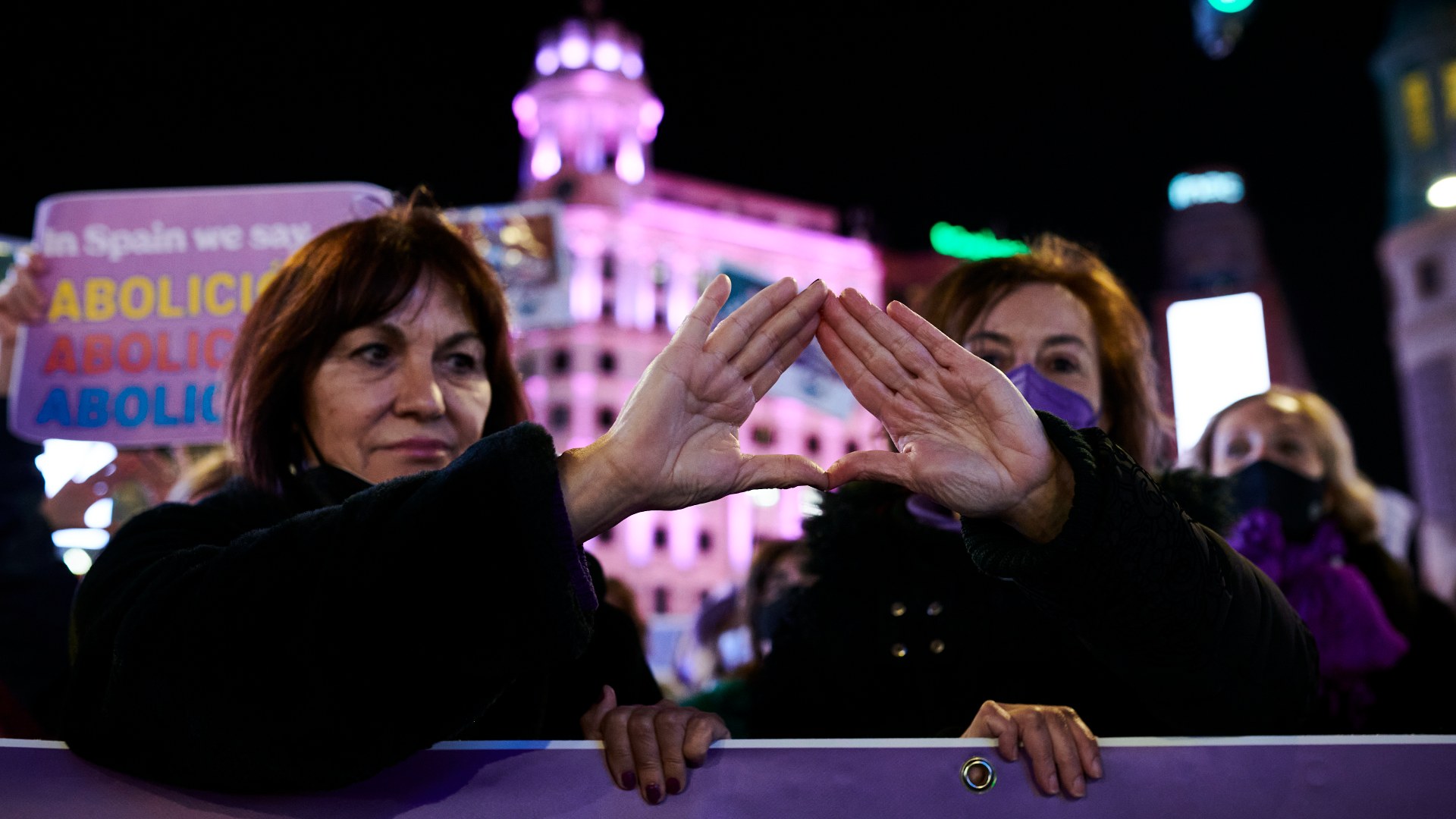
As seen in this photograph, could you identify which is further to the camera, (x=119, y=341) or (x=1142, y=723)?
(x=119, y=341)

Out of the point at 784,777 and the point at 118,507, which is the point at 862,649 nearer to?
the point at 784,777

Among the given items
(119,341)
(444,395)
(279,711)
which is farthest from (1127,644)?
(119,341)

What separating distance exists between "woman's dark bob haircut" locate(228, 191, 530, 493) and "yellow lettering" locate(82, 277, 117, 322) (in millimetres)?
1570

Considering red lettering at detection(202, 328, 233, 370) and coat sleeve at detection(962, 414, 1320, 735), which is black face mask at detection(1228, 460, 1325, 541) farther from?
red lettering at detection(202, 328, 233, 370)

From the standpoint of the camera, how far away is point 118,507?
3336mm

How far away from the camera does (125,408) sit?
10.6ft

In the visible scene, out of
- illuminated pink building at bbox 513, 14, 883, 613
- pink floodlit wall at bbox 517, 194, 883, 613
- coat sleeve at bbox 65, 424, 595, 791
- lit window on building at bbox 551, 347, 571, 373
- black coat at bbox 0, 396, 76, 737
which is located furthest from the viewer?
lit window on building at bbox 551, 347, 571, 373

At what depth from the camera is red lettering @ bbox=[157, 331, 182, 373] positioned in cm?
326

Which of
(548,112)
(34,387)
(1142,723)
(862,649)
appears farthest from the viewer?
(548,112)

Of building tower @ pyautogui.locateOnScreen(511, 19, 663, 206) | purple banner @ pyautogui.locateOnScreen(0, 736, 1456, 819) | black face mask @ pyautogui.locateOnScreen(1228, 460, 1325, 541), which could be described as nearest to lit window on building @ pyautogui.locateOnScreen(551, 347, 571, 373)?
building tower @ pyautogui.locateOnScreen(511, 19, 663, 206)

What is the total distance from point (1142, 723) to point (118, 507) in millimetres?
3035

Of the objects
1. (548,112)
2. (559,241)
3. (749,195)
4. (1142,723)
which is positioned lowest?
(1142,723)

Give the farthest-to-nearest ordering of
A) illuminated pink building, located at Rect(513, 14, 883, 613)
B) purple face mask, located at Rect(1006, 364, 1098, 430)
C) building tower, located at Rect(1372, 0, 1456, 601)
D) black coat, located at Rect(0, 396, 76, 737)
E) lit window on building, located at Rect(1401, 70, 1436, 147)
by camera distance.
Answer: illuminated pink building, located at Rect(513, 14, 883, 613) → lit window on building, located at Rect(1401, 70, 1436, 147) → building tower, located at Rect(1372, 0, 1456, 601) → black coat, located at Rect(0, 396, 76, 737) → purple face mask, located at Rect(1006, 364, 1098, 430)

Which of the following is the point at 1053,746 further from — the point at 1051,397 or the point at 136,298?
the point at 136,298
